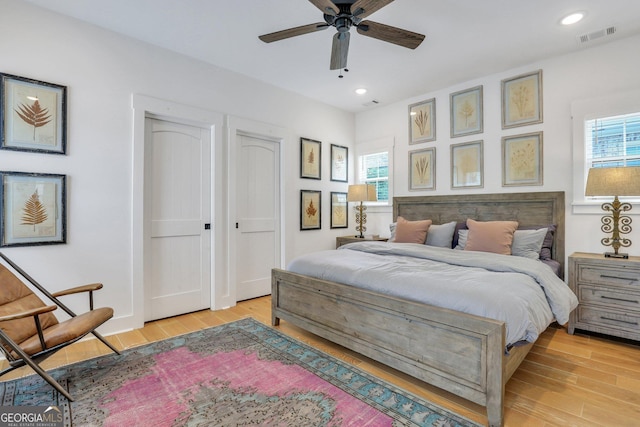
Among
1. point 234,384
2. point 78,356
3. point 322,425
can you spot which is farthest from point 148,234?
point 322,425

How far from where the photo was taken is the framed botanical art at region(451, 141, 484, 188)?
3.94 m

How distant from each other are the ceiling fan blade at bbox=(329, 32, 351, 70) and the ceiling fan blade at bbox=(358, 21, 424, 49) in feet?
0.40

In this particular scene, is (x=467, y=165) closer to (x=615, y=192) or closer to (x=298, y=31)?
(x=615, y=192)

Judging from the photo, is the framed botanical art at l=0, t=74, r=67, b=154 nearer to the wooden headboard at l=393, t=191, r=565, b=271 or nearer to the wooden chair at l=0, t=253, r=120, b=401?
the wooden chair at l=0, t=253, r=120, b=401

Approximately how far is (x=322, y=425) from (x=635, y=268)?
2827 mm

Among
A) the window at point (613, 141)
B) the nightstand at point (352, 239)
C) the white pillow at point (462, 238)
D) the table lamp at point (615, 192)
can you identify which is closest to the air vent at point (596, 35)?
the window at point (613, 141)

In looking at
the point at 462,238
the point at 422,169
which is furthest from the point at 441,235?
the point at 422,169

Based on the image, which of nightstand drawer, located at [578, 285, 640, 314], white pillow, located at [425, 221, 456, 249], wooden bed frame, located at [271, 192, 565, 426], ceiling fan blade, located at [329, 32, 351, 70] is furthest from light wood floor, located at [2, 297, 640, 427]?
ceiling fan blade, located at [329, 32, 351, 70]

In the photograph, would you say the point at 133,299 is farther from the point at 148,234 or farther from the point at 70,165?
the point at 70,165

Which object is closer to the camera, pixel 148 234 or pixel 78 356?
pixel 78 356

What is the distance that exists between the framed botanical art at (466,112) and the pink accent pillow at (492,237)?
1.35 m

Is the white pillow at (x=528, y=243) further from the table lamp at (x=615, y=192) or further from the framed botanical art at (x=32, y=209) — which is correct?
the framed botanical art at (x=32, y=209)

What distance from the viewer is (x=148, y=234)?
322 cm

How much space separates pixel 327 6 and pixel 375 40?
1.18m
